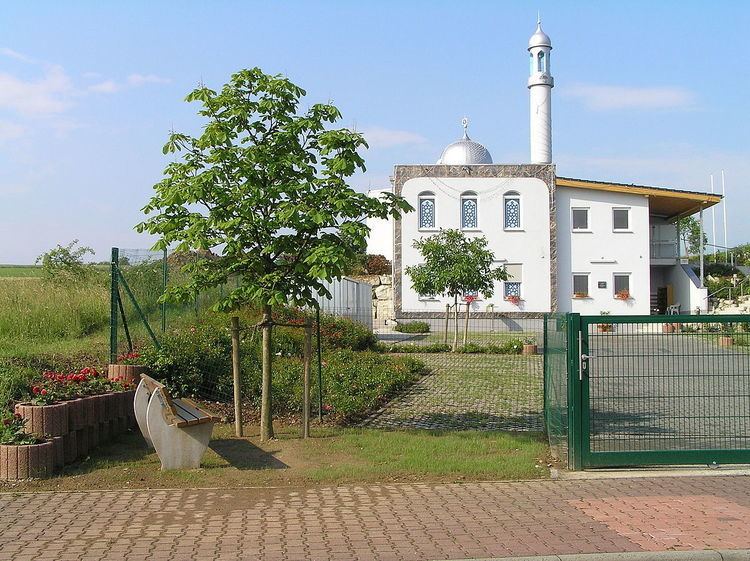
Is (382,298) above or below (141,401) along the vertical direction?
above

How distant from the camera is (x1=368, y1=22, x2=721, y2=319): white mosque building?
4372 cm

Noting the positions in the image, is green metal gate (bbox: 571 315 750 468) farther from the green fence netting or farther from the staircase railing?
the staircase railing

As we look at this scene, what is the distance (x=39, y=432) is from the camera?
352 inches

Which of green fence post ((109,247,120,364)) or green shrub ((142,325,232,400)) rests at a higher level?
green fence post ((109,247,120,364))

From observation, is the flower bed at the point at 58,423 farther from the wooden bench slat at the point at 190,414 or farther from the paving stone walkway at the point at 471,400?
the paving stone walkway at the point at 471,400

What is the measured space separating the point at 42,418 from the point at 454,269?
21.9 meters

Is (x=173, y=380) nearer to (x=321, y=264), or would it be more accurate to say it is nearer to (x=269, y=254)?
(x=269, y=254)

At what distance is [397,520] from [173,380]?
6.28m

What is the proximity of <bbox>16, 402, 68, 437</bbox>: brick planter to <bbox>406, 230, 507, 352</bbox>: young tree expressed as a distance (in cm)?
2158

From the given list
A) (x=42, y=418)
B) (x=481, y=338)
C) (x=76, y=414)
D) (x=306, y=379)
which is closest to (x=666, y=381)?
(x=306, y=379)

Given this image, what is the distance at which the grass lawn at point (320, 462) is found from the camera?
28.7 feet

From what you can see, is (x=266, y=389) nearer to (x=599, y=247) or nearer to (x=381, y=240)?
(x=599, y=247)

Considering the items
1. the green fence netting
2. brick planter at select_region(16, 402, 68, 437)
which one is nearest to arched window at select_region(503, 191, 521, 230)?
the green fence netting

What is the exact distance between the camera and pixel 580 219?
146ft
